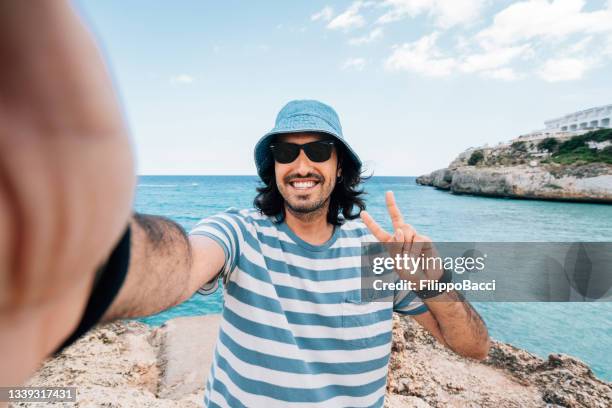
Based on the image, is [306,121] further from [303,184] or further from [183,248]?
[183,248]

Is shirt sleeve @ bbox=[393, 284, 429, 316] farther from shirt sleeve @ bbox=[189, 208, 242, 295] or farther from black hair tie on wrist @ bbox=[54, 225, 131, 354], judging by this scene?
black hair tie on wrist @ bbox=[54, 225, 131, 354]

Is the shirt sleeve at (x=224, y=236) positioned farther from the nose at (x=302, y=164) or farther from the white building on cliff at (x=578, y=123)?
the white building on cliff at (x=578, y=123)

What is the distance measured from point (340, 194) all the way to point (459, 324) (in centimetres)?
143

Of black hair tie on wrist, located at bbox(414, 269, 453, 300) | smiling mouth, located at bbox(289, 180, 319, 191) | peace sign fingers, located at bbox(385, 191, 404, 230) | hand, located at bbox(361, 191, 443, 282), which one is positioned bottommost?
black hair tie on wrist, located at bbox(414, 269, 453, 300)

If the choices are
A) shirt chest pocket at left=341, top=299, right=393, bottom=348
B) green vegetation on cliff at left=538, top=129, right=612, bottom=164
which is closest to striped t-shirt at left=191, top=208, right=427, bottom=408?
shirt chest pocket at left=341, top=299, right=393, bottom=348

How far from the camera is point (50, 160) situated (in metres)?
0.27

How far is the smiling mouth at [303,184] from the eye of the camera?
2514mm

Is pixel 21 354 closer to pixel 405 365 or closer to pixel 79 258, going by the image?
pixel 79 258

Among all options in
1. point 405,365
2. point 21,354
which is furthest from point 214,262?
point 405,365

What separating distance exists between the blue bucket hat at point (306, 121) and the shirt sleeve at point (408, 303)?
125 cm

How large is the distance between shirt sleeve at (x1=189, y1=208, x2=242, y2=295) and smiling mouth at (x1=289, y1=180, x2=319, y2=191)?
550 mm

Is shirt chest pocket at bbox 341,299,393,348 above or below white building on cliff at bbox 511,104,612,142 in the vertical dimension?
below

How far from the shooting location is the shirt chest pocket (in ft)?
6.60

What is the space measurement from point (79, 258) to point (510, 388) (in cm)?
558
